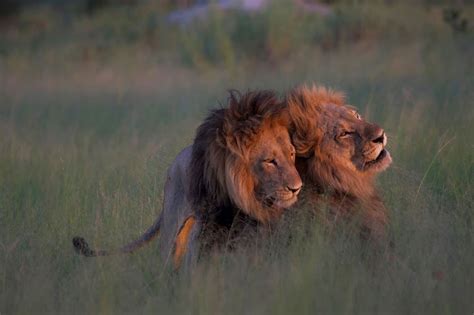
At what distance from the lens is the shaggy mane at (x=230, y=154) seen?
4.49m

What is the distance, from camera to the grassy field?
13.5 feet

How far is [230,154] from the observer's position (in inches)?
178

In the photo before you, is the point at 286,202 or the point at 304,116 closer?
the point at 286,202

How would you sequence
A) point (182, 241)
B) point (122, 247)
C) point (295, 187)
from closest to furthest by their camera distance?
1. point (295, 187)
2. point (182, 241)
3. point (122, 247)

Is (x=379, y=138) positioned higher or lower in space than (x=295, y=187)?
higher

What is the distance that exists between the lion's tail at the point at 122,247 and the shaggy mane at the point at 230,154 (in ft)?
1.90

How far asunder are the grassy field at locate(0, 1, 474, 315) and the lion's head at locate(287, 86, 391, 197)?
313 millimetres

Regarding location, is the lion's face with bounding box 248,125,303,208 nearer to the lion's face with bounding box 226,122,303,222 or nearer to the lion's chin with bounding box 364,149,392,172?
the lion's face with bounding box 226,122,303,222

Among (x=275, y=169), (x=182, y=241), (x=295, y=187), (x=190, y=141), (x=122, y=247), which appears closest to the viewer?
(x=295, y=187)

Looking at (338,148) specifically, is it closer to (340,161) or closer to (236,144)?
(340,161)

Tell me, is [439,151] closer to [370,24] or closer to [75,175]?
[75,175]

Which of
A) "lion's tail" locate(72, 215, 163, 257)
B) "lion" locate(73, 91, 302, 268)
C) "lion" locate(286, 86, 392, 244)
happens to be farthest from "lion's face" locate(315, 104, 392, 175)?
"lion's tail" locate(72, 215, 163, 257)

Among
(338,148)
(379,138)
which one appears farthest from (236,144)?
(379,138)

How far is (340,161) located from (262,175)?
1.73 ft
